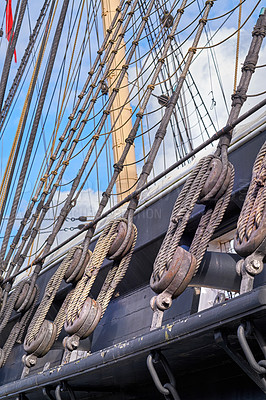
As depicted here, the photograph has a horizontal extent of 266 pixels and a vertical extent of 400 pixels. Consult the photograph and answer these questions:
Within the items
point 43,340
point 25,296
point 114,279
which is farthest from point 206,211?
point 25,296

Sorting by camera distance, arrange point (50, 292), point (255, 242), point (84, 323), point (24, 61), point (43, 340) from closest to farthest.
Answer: point (255, 242)
point (84, 323)
point (43, 340)
point (50, 292)
point (24, 61)

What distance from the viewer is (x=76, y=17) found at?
968 centimetres

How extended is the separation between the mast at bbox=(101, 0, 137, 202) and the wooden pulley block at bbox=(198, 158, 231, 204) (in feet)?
13.5

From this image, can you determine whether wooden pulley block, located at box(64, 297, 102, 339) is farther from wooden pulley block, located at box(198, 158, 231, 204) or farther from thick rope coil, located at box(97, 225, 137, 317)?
wooden pulley block, located at box(198, 158, 231, 204)

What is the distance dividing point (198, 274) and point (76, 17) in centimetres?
720

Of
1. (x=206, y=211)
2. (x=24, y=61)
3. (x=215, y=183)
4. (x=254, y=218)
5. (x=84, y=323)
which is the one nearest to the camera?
(x=254, y=218)

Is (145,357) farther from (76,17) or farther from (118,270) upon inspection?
(76,17)

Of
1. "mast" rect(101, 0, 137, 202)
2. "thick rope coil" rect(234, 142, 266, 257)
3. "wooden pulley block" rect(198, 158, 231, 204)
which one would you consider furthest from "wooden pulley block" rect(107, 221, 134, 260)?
"mast" rect(101, 0, 137, 202)

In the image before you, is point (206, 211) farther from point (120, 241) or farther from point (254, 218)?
point (120, 241)

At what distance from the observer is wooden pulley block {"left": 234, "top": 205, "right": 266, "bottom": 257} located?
242cm

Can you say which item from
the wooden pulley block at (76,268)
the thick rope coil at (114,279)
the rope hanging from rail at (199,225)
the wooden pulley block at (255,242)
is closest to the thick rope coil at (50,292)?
the wooden pulley block at (76,268)

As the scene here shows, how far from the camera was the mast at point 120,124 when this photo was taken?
26.7 feet

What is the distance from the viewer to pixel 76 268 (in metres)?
4.11

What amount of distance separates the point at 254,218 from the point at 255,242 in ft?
0.47
